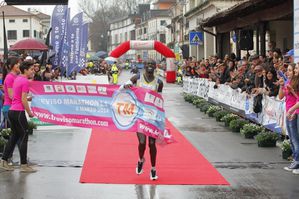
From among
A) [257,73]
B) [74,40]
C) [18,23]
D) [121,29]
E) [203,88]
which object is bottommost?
[203,88]

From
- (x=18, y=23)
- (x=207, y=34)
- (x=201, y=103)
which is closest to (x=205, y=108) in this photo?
(x=201, y=103)

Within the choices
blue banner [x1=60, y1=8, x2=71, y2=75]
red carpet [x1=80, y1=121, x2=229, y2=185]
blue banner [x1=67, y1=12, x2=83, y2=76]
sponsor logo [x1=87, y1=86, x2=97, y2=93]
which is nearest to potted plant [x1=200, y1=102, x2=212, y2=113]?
red carpet [x1=80, y1=121, x2=229, y2=185]

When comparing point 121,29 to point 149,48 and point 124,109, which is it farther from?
point 124,109

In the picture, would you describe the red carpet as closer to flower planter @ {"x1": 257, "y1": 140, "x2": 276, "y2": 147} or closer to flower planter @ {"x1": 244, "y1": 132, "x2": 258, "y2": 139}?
flower planter @ {"x1": 257, "y1": 140, "x2": 276, "y2": 147}

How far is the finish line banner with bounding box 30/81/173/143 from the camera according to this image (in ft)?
31.9

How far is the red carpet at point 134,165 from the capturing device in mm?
9453

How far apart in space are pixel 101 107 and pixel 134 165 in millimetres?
1175

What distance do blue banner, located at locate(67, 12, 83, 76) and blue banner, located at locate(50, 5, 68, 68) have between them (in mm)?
679

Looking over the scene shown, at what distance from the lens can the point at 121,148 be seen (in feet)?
41.8

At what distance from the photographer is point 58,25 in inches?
1156

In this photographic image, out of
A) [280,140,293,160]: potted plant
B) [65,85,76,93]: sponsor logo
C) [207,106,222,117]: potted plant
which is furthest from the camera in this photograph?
[207,106,222,117]: potted plant

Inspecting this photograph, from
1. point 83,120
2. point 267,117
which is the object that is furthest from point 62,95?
point 267,117

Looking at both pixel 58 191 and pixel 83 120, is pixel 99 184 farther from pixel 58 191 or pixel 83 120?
pixel 83 120

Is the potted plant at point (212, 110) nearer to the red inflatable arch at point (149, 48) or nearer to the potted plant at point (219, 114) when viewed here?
the potted plant at point (219, 114)
